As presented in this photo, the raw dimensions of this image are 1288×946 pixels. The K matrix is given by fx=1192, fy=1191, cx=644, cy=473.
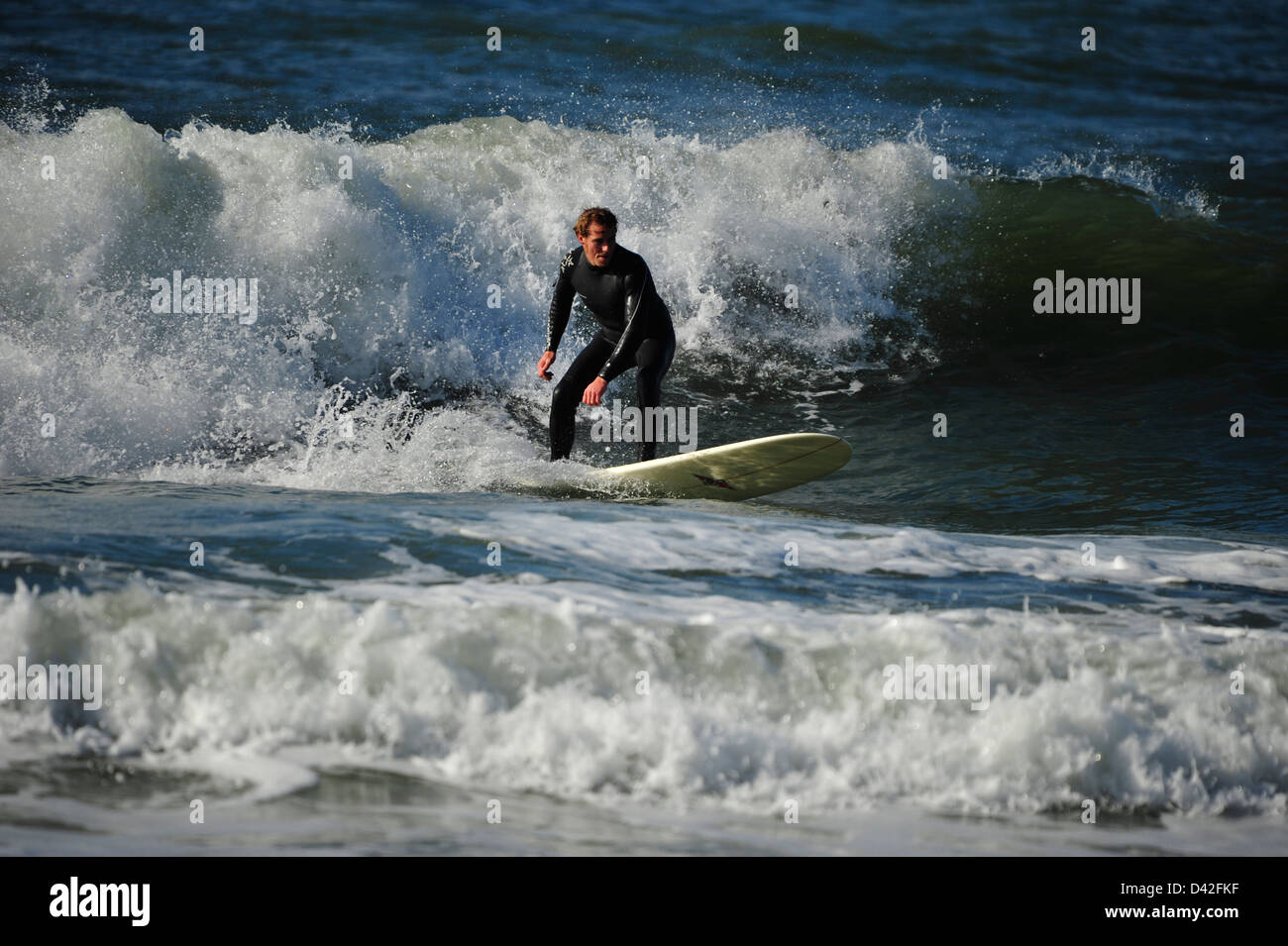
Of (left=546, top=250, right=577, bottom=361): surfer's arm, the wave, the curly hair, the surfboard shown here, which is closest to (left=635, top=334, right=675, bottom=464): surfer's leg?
the surfboard

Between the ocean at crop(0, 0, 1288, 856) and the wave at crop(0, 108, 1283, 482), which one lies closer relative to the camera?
the ocean at crop(0, 0, 1288, 856)

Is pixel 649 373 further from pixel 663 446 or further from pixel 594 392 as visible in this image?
pixel 663 446

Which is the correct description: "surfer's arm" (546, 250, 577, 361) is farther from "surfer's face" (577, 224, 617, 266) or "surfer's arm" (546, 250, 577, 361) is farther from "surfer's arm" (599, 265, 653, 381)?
"surfer's arm" (599, 265, 653, 381)

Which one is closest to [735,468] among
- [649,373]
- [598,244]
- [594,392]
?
[649,373]

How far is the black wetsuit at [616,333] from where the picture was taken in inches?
277

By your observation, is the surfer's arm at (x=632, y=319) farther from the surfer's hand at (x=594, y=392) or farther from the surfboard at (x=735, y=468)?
the surfboard at (x=735, y=468)

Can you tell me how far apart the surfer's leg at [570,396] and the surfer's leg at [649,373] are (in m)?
0.30

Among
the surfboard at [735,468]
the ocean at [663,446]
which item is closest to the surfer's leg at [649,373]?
the surfboard at [735,468]

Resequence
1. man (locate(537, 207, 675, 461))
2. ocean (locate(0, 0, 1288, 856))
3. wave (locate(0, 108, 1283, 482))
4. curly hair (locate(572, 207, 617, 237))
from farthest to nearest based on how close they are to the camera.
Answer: wave (locate(0, 108, 1283, 482))
man (locate(537, 207, 675, 461))
curly hair (locate(572, 207, 617, 237))
ocean (locate(0, 0, 1288, 856))

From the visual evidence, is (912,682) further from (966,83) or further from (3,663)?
(966,83)

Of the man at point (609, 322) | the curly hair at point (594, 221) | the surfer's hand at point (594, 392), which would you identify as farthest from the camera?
the man at point (609, 322)

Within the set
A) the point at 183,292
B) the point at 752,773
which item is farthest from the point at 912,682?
the point at 183,292

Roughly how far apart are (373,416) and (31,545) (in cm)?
451

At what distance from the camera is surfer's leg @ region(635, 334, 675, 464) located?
7.12 meters
